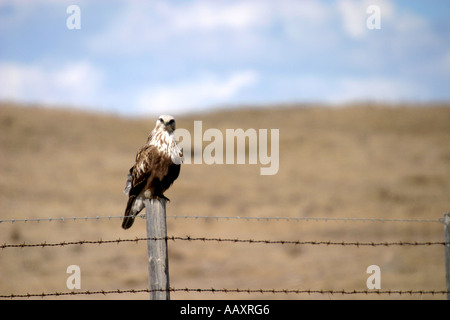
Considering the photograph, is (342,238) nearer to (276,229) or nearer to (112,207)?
(276,229)

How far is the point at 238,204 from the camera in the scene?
23281mm

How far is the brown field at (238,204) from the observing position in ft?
51.0

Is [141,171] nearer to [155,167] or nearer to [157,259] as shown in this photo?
[155,167]

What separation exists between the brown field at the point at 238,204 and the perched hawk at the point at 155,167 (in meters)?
6.03

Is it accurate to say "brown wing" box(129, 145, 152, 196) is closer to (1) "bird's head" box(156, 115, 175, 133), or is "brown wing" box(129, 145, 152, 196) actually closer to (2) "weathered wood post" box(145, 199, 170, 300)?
(1) "bird's head" box(156, 115, 175, 133)

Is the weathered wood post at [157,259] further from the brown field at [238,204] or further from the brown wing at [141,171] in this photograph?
the brown field at [238,204]

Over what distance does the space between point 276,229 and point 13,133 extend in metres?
16.5

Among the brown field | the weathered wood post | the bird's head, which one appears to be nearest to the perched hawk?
the bird's head

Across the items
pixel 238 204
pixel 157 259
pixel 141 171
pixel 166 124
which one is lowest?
pixel 238 204

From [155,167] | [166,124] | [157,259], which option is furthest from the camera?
[166,124]

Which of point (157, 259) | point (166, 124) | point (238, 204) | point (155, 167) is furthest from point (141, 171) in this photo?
point (238, 204)

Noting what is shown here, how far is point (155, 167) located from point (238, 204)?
636 inches

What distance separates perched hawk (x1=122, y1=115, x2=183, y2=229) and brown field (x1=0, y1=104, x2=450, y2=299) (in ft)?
19.8
